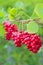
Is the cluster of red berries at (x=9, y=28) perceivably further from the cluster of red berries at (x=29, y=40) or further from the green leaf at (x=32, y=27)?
the green leaf at (x=32, y=27)

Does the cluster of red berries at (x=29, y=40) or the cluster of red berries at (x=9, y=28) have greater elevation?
the cluster of red berries at (x=9, y=28)

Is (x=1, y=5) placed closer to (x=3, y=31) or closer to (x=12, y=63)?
(x=12, y=63)

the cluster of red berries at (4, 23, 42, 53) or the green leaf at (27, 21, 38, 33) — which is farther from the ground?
the green leaf at (27, 21, 38, 33)

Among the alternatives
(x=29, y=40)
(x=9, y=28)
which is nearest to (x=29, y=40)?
(x=29, y=40)

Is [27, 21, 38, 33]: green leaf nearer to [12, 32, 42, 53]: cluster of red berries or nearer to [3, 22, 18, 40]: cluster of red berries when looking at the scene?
[12, 32, 42, 53]: cluster of red berries

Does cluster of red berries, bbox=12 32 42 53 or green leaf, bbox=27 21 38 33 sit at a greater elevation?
green leaf, bbox=27 21 38 33

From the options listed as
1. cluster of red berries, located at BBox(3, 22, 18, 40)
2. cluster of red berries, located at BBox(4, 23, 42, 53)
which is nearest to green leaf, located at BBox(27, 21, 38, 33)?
cluster of red berries, located at BBox(4, 23, 42, 53)

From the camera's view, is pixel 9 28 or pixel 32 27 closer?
pixel 32 27

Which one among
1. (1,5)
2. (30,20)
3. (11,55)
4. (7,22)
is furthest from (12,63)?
(30,20)

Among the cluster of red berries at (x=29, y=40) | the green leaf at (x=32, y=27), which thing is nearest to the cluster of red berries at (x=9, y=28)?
the cluster of red berries at (x=29, y=40)

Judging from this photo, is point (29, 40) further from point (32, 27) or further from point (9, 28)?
point (9, 28)

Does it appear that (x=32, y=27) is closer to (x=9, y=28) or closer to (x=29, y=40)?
(x=29, y=40)

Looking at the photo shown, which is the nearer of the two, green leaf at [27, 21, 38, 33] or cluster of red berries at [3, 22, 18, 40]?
green leaf at [27, 21, 38, 33]
